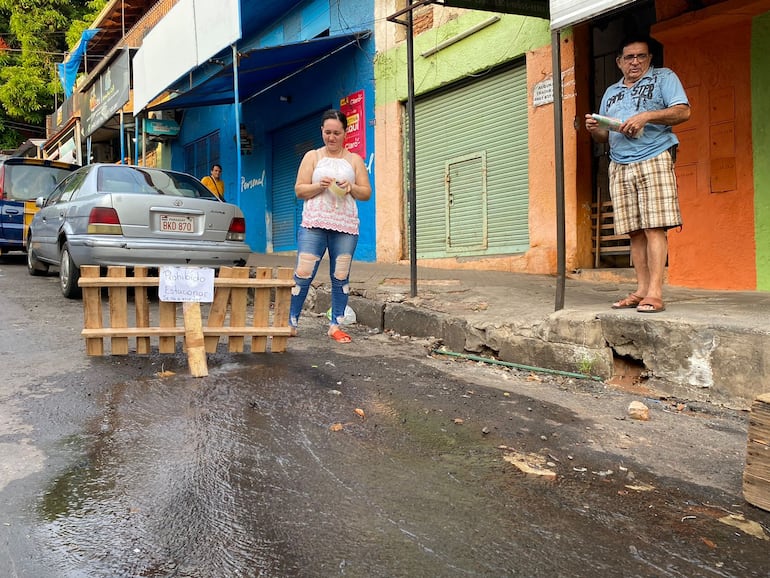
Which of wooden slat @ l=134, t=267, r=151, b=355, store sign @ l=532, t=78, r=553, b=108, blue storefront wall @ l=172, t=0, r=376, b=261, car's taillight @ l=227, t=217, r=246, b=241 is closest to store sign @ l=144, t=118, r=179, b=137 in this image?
blue storefront wall @ l=172, t=0, r=376, b=261

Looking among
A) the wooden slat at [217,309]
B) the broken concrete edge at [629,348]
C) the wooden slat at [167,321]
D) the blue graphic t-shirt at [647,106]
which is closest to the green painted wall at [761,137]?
the blue graphic t-shirt at [647,106]

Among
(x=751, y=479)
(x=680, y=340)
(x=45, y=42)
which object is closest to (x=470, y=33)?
(x=680, y=340)

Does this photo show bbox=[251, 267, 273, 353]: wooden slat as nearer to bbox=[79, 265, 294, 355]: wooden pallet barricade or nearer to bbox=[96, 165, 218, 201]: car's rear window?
bbox=[79, 265, 294, 355]: wooden pallet barricade

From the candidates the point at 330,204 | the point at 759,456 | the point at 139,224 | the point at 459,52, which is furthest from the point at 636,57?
the point at 459,52

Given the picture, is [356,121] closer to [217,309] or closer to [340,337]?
[340,337]

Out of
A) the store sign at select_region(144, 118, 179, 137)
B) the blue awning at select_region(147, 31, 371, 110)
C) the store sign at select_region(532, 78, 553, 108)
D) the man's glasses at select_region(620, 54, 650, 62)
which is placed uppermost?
the store sign at select_region(144, 118, 179, 137)

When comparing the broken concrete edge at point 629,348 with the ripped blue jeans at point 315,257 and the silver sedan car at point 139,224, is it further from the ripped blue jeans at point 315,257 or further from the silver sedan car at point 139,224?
the silver sedan car at point 139,224

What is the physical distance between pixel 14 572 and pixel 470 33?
8151 millimetres

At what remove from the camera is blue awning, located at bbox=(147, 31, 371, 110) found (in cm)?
957

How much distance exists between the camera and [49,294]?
23.6 feet

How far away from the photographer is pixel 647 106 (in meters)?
3.99

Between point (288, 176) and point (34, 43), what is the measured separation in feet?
65.3

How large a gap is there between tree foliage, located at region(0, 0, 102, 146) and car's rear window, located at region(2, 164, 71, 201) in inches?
716

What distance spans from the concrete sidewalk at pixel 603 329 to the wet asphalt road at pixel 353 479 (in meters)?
0.22
